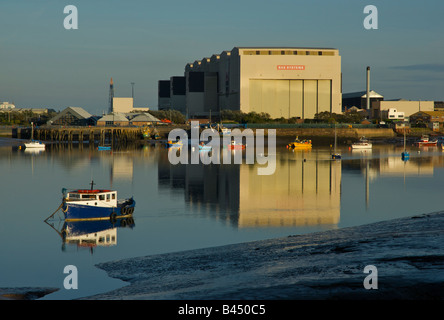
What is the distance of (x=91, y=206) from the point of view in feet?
97.2

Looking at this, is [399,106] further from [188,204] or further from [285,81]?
[188,204]

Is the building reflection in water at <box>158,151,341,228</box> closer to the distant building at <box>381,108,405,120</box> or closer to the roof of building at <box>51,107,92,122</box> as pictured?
the roof of building at <box>51,107,92,122</box>

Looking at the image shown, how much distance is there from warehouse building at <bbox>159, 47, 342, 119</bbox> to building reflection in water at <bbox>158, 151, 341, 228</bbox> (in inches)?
3047

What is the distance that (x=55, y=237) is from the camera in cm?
2647

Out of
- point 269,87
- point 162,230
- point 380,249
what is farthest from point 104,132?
point 380,249

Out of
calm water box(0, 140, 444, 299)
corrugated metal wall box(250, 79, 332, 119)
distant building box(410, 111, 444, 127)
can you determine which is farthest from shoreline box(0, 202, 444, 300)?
distant building box(410, 111, 444, 127)

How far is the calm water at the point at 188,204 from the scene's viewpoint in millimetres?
22969

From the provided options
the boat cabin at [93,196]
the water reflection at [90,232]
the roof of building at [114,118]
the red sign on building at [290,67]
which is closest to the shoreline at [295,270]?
the water reflection at [90,232]

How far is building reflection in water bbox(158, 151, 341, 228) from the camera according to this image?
104 ft

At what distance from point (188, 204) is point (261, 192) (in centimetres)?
732

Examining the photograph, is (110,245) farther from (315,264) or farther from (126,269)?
(315,264)

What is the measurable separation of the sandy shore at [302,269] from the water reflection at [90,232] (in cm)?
398

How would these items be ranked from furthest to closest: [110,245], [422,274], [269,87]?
[269,87]
[110,245]
[422,274]
